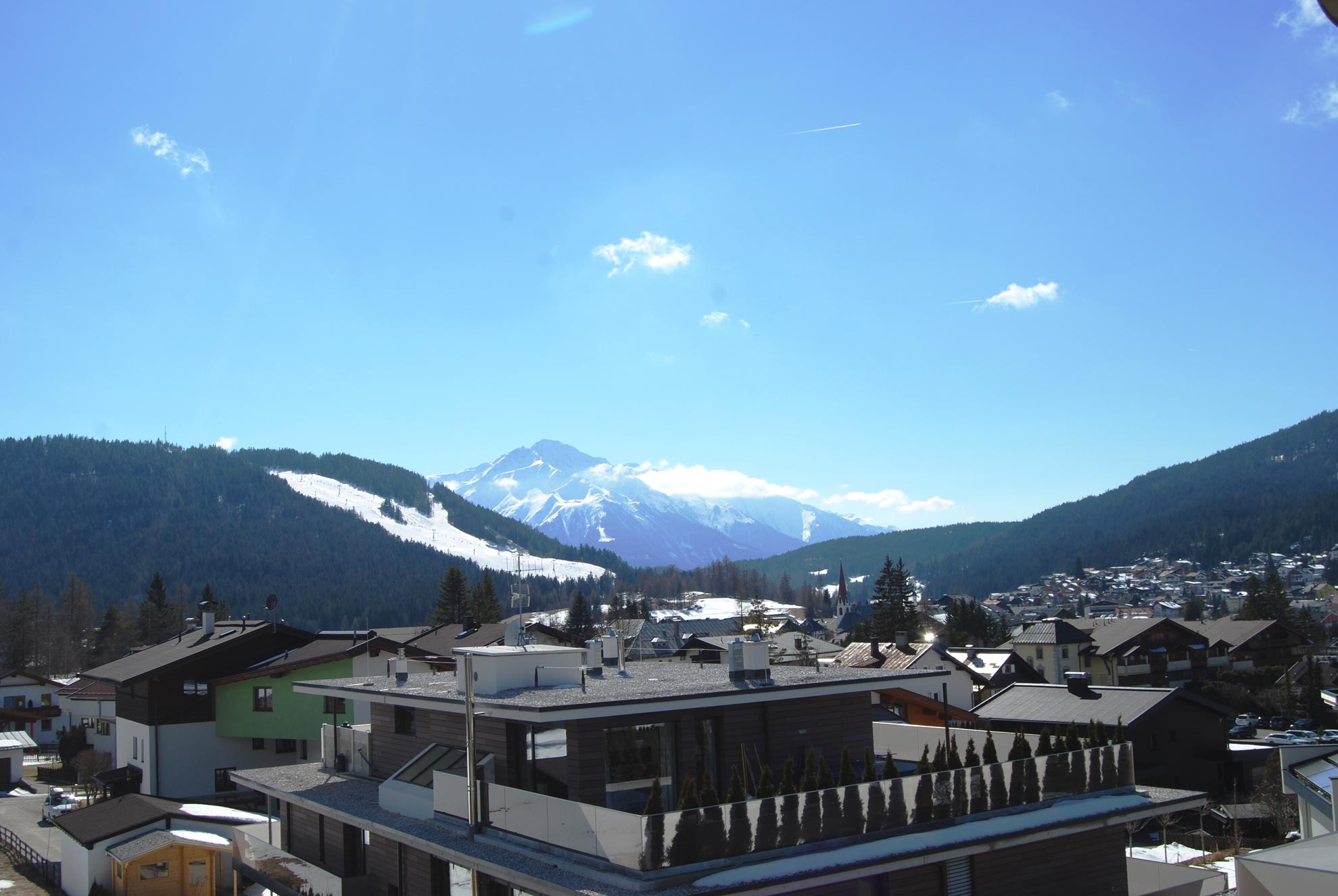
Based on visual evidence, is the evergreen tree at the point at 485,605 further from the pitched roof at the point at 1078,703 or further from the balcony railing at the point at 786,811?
the balcony railing at the point at 786,811

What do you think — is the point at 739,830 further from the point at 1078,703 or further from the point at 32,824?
the point at 32,824

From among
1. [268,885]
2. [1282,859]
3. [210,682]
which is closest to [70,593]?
[210,682]

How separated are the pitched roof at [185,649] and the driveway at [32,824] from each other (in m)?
5.97

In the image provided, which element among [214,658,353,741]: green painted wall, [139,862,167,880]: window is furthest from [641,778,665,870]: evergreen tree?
[214,658,353,741]: green painted wall

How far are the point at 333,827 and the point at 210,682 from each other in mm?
23203

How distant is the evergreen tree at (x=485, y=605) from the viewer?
100 m

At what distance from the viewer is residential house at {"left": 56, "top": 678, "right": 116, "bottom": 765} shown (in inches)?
2048

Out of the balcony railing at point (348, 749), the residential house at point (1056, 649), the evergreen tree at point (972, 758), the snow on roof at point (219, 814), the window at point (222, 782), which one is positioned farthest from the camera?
the residential house at point (1056, 649)

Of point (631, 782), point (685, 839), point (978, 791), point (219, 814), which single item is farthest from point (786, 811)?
point (219, 814)

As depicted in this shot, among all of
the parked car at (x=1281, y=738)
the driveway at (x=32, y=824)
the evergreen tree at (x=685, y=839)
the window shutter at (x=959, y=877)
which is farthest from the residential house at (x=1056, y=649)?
the evergreen tree at (x=685, y=839)

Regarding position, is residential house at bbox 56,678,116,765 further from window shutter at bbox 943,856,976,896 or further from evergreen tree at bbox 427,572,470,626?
window shutter at bbox 943,856,976,896

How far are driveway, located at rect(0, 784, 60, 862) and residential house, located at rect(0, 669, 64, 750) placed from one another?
2658cm

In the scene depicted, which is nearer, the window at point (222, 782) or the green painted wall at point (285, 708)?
the green painted wall at point (285, 708)

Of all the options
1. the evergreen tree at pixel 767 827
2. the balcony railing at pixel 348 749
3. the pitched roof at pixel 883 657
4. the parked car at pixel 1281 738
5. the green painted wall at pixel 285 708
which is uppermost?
the evergreen tree at pixel 767 827
